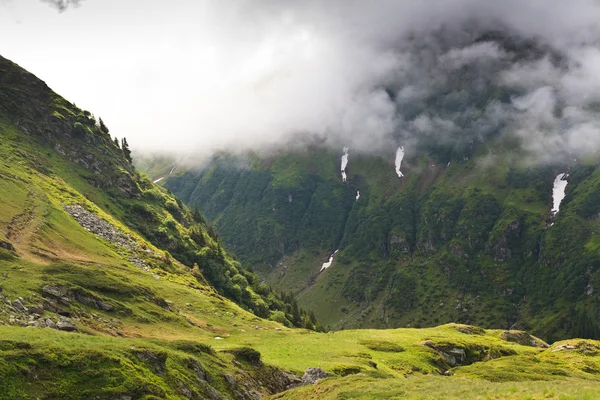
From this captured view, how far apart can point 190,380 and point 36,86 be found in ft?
531

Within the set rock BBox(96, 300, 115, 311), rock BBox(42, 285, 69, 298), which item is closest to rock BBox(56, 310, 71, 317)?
rock BBox(42, 285, 69, 298)

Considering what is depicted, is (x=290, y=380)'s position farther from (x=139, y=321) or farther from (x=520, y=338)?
(x=520, y=338)

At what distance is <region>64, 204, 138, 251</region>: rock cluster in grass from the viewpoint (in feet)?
359

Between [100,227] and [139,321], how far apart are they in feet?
201

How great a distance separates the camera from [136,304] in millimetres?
63469

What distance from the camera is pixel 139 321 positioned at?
59.0 meters

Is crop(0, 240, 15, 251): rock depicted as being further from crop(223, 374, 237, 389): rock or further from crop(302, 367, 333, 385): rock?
crop(302, 367, 333, 385): rock

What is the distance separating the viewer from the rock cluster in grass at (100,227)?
10956 centimetres

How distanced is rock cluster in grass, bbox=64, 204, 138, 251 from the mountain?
484 millimetres

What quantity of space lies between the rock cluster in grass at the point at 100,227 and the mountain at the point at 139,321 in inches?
19.1

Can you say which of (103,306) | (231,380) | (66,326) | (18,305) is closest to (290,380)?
(231,380)

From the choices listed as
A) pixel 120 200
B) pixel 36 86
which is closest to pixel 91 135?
pixel 36 86

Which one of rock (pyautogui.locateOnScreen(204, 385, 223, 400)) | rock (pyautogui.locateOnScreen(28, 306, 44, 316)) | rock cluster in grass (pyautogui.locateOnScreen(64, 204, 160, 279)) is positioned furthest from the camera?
rock cluster in grass (pyautogui.locateOnScreen(64, 204, 160, 279))

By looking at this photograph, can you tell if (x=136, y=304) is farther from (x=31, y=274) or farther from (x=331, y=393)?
(x=331, y=393)
